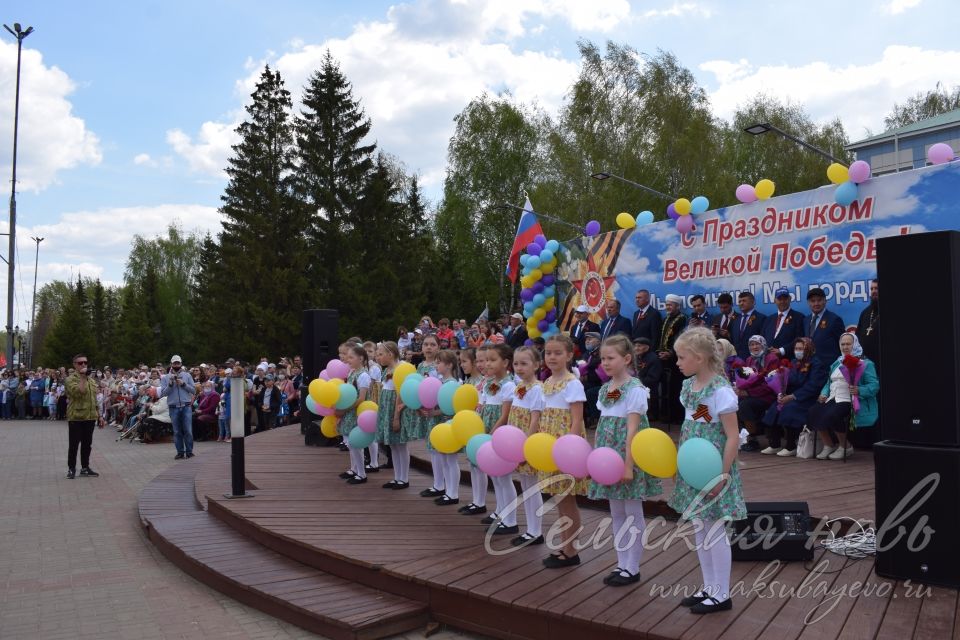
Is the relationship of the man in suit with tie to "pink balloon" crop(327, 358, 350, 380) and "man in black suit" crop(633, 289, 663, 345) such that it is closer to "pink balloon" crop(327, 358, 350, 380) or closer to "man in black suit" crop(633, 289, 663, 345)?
"man in black suit" crop(633, 289, 663, 345)

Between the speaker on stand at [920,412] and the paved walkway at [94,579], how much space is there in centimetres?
258

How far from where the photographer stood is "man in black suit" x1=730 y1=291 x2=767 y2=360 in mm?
9344

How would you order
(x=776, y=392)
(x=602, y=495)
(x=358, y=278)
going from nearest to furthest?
(x=602, y=495) → (x=776, y=392) → (x=358, y=278)

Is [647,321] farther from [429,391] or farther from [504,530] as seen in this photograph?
[504,530]

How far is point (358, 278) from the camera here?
109 ft

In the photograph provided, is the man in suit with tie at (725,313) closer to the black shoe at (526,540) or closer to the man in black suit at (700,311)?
the man in black suit at (700,311)

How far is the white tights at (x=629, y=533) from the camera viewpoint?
4.40 meters

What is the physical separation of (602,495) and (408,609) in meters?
1.37

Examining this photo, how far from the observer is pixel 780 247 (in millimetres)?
9398

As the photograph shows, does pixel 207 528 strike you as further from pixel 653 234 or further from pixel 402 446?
pixel 653 234

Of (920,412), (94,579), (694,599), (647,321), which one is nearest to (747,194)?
(647,321)

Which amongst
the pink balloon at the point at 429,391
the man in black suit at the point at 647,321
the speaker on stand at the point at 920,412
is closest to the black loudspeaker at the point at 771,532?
the speaker on stand at the point at 920,412

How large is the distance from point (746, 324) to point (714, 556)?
6022mm

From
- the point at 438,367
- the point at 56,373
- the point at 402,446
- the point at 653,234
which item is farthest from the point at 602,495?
the point at 56,373
